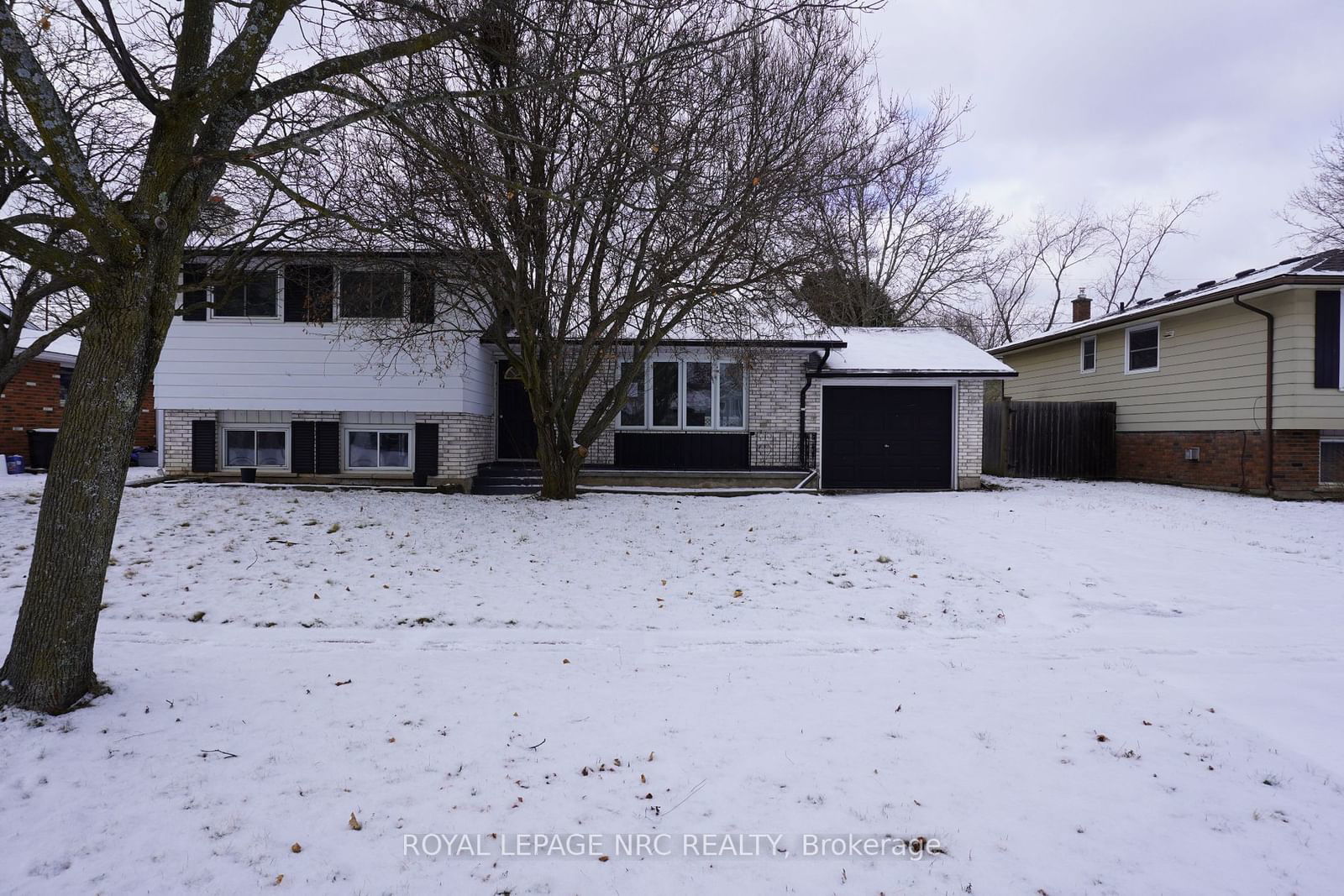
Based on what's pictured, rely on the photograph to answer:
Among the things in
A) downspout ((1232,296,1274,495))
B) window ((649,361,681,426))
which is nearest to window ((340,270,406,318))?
window ((649,361,681,426))

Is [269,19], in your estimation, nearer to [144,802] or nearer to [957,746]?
[144,802]

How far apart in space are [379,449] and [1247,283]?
17133 millimetres

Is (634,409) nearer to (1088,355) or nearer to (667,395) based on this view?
(667,395)

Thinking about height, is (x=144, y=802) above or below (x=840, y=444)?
below

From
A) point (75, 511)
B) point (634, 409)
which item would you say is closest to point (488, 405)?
point (634, 409)

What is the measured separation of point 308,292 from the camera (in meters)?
12.2

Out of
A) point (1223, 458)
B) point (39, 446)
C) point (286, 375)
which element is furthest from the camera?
point (39, 446)

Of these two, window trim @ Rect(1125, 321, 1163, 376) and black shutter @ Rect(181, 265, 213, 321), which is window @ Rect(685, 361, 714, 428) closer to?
black shutter @ Rect(181, 265, 213, 321)

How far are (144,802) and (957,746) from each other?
403 centimetres

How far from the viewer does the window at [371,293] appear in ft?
38.6

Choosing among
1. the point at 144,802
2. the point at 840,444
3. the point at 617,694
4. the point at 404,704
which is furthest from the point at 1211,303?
the point at 144,802

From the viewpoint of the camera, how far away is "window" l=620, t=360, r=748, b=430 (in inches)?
581

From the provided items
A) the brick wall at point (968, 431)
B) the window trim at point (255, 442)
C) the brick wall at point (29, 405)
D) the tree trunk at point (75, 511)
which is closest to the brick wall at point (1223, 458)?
the brick wall at point (968, 431)

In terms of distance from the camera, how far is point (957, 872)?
279 cm
